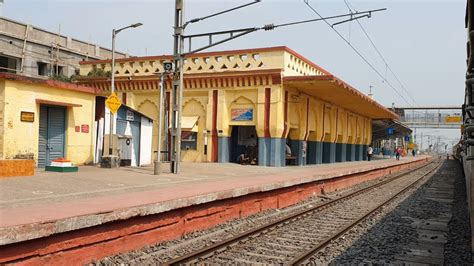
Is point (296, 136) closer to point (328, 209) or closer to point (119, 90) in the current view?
point (119, 90)

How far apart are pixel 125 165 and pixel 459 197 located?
45.9 feet

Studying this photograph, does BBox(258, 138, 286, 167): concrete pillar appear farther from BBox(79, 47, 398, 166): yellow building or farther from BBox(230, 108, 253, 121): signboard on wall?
BBox(230, 108, 253, 121): signboard on wall

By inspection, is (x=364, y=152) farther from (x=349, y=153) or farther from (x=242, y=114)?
(x=242, y=114)

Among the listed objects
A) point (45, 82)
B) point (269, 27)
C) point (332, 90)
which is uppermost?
point (269, 27)

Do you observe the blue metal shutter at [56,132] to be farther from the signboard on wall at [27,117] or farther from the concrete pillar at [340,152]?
the concrete pillar at [340,152]

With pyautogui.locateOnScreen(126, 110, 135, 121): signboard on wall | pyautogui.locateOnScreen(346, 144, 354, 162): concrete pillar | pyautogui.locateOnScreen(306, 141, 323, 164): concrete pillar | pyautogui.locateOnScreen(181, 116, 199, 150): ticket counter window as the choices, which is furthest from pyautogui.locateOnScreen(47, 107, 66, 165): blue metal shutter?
pyautogui.locateOnScreen(346, 144, 354, 162): concrete pillar

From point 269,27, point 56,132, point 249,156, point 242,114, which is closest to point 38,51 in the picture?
point 242,114

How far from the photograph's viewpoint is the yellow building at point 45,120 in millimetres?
15477

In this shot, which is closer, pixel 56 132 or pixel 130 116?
pixel 56 132

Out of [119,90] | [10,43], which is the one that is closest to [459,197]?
[119,90]

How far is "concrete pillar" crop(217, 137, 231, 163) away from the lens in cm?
2720

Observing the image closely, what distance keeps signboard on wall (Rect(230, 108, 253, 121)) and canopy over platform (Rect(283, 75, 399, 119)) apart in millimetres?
2672

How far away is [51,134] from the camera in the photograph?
1759 centimetres

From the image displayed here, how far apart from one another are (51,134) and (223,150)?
11589 millimetres
